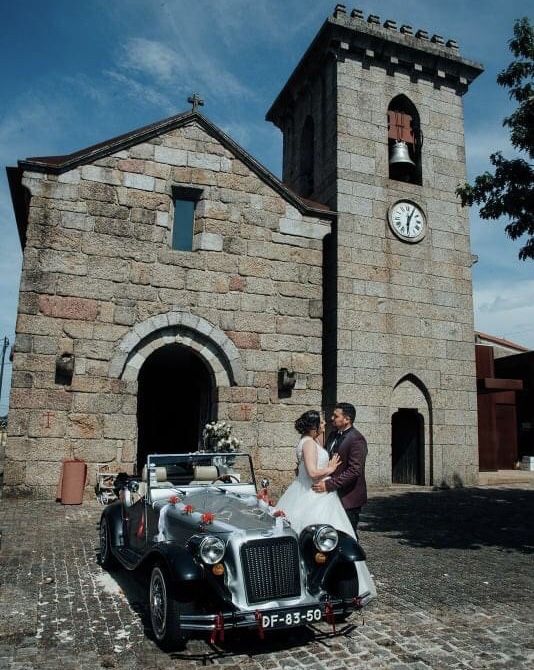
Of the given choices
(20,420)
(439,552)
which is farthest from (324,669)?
(20,420)

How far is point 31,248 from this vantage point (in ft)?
35.0

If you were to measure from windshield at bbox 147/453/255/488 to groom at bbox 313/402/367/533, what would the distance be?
3.64 ft

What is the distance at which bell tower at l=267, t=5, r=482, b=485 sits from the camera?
516 inches

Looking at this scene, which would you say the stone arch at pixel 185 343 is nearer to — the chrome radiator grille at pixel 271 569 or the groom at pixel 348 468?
the groom at pixel 348 468

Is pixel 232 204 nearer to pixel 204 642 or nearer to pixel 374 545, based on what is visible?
pixel 374 545

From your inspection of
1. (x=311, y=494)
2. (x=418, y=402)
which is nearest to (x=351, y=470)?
(x=311, y=494)

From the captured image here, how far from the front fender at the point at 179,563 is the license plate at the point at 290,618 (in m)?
0.57

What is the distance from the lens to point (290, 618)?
389 centimetres

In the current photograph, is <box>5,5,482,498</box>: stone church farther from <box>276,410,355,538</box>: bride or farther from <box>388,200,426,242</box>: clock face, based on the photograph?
<box>276,410,355,538</box>: bride

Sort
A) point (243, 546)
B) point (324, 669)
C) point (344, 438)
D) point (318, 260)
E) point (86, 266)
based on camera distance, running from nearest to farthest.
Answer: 1. point (324, 669)
2. point (243, 546)
3. point (344, 438)
4. point (86, 266)
5. point (318, 260)

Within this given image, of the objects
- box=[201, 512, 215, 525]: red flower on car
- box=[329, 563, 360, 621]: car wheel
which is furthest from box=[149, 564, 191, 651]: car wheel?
box=[329, 563, 360, 621]: car wheel

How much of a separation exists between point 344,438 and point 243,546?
1.79 m

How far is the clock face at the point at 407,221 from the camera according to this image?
14.1 m

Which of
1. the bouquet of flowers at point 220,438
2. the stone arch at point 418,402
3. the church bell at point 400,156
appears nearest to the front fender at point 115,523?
the bouquet of flowers at point 220,438
